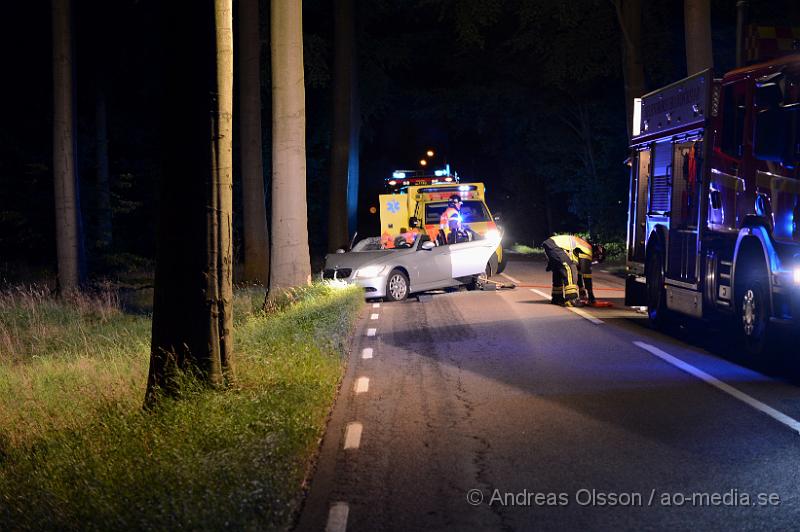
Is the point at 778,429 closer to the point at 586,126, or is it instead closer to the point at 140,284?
the point at 140,284

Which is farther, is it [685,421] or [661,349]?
[661,349]

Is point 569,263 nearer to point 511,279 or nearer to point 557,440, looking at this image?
point 511,279

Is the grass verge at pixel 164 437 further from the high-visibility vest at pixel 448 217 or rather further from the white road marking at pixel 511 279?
the white road marking at pixel 511 279

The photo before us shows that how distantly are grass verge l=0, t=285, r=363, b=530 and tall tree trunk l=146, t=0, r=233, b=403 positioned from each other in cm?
49

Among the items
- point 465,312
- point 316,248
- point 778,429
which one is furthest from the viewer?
point 316,248

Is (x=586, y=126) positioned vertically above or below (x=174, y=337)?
above

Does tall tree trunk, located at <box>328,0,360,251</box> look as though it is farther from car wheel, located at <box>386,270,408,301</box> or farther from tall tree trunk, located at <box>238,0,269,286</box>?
car wheel, located at <box>386,270,408,301</box>

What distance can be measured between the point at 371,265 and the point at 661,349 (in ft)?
30.6

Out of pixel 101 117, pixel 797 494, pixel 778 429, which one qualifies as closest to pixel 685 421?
pixel 778 429

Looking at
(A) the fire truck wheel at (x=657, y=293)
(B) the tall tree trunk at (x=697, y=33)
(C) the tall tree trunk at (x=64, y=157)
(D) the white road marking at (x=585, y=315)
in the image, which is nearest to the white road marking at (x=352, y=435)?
(A) the fire truck wheel at (x=657, y=293)

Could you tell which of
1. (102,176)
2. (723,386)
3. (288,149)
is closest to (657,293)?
(723,386)

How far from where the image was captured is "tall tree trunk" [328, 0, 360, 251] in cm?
3369

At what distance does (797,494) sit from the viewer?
696cm

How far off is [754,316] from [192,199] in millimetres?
7033
